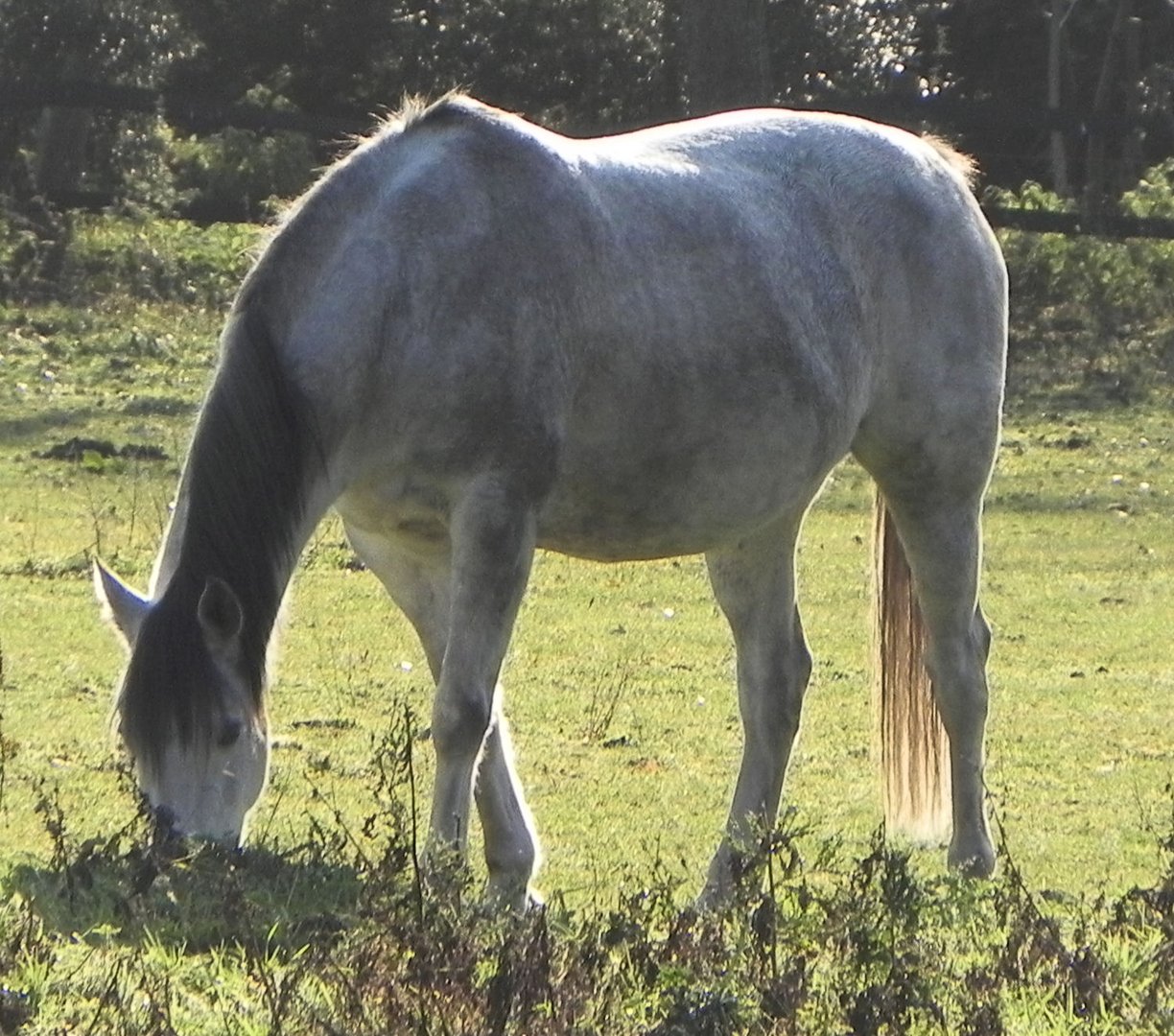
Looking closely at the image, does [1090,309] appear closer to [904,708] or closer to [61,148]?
[61,148]

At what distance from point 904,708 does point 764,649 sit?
528 millimetres

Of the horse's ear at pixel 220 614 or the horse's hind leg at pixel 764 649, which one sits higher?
the horse's ear at pixel 220 614

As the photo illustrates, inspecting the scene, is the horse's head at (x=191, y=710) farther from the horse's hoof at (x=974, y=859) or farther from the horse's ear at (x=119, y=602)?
the horse's hoof at (x=974, y=859)

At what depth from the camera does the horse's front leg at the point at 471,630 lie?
17.0 ft

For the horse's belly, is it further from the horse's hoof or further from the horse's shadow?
the horse's hoof

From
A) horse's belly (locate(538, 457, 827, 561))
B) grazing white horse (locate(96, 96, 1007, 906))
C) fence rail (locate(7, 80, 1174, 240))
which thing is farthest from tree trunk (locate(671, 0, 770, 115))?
horse's belly (locate(538, 457, 827, 561))

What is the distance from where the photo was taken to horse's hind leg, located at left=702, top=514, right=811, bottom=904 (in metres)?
6.51

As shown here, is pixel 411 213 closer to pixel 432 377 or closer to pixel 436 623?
pixel 432 377

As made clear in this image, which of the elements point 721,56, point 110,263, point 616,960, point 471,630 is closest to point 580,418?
point 471,630

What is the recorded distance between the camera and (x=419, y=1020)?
3719mm

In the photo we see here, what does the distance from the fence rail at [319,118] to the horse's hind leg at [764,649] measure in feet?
46.0

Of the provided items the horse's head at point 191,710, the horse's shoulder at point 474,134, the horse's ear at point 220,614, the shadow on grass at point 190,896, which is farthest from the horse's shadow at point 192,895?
the horse's shoulder at point 474,134

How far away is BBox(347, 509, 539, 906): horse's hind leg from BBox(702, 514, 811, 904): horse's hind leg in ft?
3.29

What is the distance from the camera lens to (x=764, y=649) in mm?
6594
